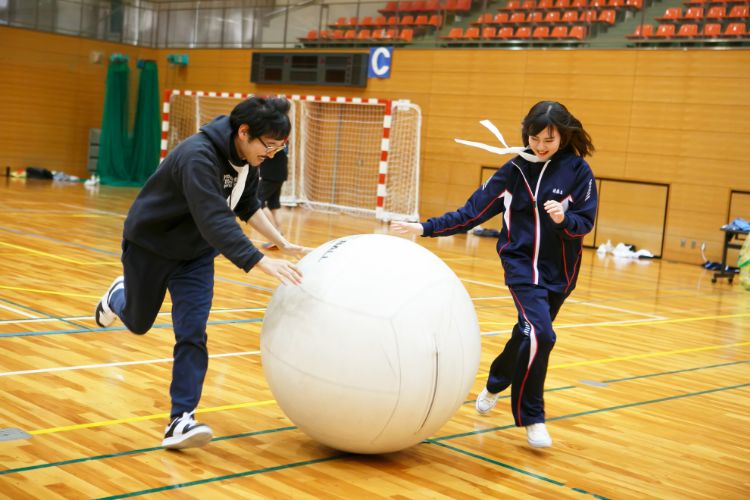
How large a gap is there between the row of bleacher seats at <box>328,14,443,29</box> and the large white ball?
1563 centimetres

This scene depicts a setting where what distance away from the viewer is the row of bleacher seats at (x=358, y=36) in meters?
18.9

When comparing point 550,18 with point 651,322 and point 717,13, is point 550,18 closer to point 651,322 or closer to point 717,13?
point 717,13

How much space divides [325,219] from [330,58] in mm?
4897

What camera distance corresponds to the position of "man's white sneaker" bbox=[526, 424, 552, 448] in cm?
399

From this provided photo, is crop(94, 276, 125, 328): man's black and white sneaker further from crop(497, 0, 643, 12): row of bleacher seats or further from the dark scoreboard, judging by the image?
the dark scoreboard

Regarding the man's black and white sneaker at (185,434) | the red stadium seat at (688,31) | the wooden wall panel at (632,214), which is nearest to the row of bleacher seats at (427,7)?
the red stadium seat at (688,31)

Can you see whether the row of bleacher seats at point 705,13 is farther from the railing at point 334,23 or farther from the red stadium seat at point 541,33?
the red stadium seat at point 541,33

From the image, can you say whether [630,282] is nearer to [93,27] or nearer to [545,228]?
[545,228]

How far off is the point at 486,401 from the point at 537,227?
0.98 m

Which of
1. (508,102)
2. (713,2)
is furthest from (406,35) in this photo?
(713,2)

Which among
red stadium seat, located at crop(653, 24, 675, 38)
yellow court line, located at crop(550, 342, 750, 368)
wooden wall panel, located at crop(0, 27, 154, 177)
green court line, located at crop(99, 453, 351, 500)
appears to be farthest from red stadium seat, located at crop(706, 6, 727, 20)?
wooden wall panel, located at crop(0, 27, 154, 177)

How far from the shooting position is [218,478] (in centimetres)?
329

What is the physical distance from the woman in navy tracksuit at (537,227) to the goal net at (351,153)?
43.0 feet

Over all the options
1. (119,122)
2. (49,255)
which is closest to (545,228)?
(49,255)
